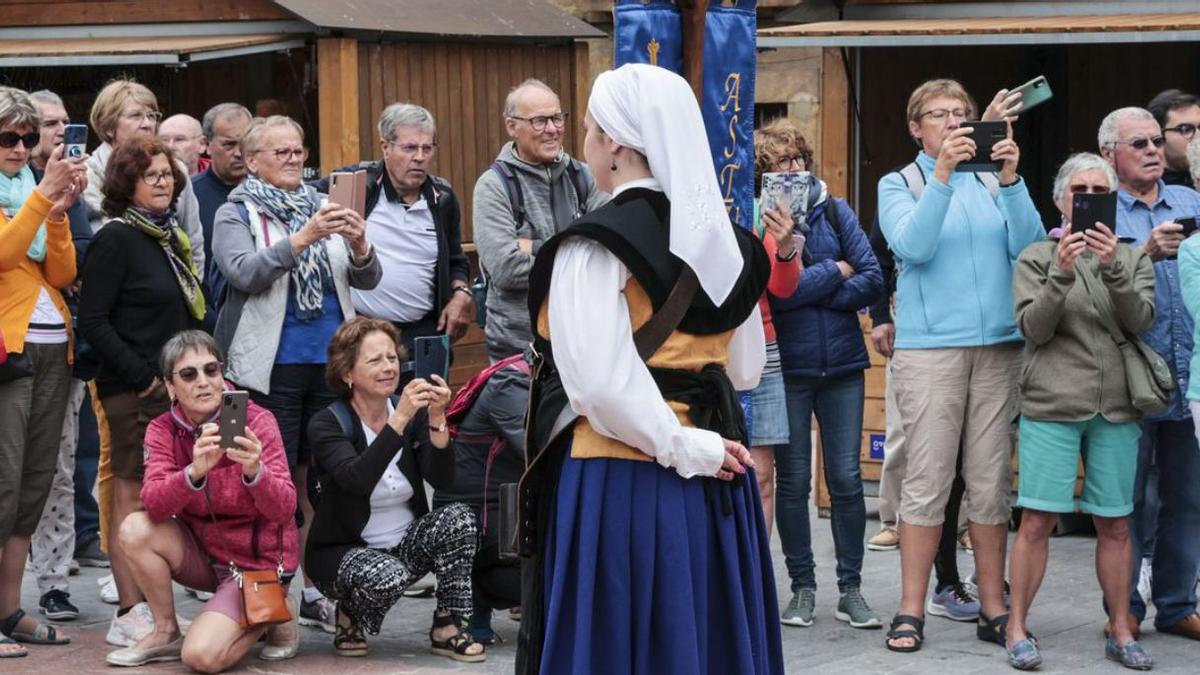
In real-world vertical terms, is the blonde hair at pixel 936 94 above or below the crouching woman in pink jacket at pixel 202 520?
above

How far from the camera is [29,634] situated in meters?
7.27

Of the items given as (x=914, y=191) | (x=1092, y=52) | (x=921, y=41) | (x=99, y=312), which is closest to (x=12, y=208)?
(x=99, y=312)

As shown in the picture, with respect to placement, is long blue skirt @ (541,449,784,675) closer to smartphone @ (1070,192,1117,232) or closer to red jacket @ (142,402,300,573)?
red jacket @ (142,402,300,573)

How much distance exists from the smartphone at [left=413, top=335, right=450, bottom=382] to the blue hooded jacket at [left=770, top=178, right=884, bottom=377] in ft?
4.54

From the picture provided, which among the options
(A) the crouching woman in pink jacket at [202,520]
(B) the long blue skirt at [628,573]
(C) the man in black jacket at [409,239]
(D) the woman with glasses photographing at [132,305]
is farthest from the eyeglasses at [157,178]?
Result: (B) the long blue skirt at [628,573]

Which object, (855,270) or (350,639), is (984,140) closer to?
(855,270)

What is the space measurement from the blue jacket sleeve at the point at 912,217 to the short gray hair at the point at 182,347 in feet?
8.17

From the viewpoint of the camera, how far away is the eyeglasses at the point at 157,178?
7332 mm

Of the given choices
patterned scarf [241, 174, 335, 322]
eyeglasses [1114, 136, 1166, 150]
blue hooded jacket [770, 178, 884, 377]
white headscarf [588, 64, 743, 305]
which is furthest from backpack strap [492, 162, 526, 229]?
white headscarf [588, 64, 743, 305]

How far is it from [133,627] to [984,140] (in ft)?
11.6

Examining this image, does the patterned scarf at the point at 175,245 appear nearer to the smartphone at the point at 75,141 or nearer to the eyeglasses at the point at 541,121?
the smartphone at the point at 75,141

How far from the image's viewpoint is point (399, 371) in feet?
24.1

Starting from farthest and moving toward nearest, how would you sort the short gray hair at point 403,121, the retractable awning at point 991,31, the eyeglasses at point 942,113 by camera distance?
the retractable awning at point 991,31 < the short gray hair at point 403,121 < the eyeglasses at point 942,113

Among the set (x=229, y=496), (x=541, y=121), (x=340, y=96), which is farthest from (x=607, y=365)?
(x=340, y=96)
